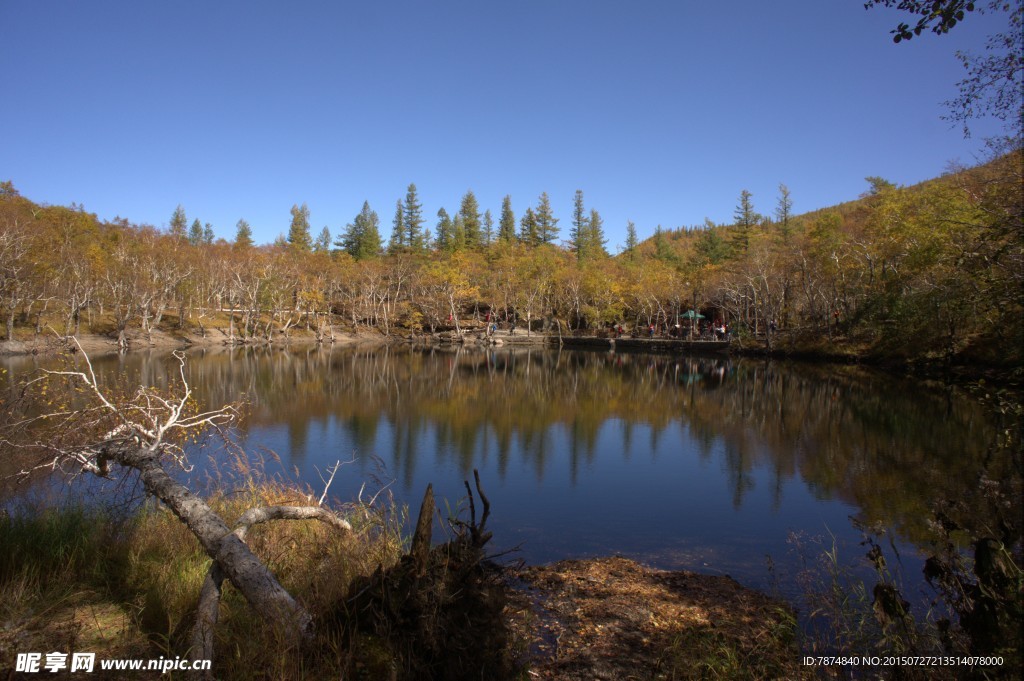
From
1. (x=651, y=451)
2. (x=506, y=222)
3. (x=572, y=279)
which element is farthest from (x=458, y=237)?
(x=651, y=451)

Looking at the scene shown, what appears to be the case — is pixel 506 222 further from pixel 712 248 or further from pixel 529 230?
pixel 712 248

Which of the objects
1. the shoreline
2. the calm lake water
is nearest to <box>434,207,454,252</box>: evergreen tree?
the shoreline

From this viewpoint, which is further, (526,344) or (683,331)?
(526,344)

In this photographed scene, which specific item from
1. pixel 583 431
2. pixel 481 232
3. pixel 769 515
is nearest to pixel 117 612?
pixel 769 515

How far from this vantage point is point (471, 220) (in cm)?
9944

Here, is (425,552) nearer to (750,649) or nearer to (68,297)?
(750,649)

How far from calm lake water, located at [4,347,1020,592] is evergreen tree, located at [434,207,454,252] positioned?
66408mm

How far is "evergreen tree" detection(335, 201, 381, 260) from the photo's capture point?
90.1 metres

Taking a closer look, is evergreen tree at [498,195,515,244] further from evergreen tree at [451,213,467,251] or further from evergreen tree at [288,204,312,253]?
evergreen tree at [288,204,312,253]

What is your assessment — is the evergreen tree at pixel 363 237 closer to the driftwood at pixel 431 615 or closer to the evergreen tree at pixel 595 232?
the evergreen tree at pixel 595 232

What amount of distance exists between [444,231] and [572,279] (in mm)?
40691

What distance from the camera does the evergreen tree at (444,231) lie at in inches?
3850

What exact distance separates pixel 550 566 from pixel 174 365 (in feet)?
105

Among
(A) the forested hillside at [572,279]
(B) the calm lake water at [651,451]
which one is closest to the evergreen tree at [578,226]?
(A) the forested hillside at [572,279]
